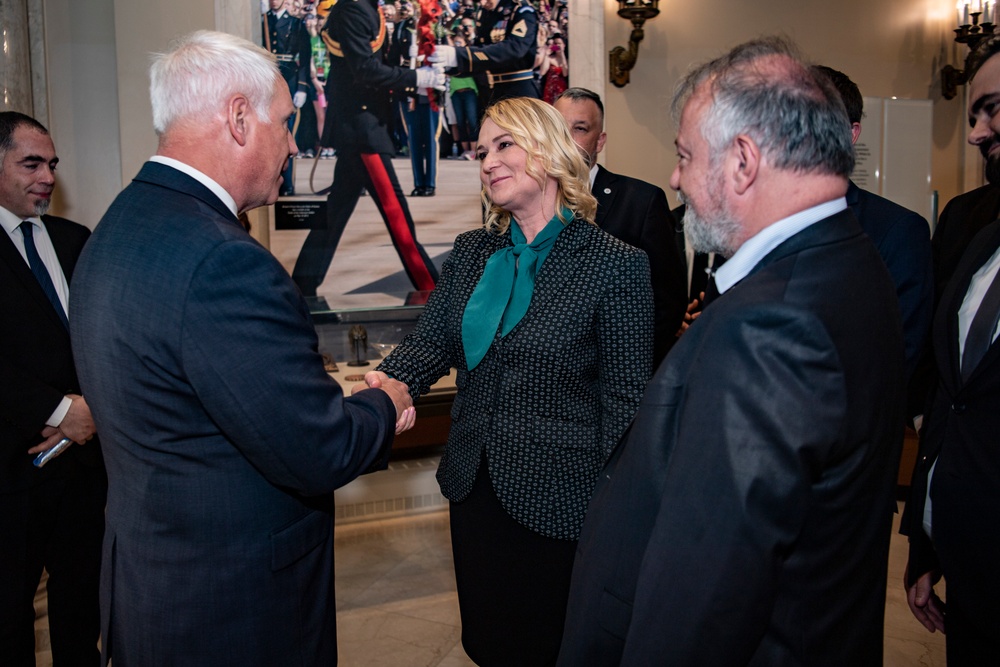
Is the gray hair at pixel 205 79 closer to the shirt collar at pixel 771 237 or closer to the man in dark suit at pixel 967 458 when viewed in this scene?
the shirt collar at pixel 771 237

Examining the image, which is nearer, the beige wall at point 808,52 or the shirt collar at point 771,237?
the shirt collar at point 771,237

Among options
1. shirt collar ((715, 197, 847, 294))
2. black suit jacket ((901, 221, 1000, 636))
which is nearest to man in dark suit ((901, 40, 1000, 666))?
black suit jacket ((901, 221, 1000, 636))

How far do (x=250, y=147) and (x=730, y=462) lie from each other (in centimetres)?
105

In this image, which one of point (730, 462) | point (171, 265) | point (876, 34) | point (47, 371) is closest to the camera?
point (730, 462)

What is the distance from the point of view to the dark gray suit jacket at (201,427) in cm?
132

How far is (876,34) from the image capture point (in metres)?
5.30

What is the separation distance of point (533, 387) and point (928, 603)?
1.12m

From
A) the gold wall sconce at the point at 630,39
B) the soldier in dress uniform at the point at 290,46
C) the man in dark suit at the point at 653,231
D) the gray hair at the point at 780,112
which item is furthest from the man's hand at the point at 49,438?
the gold wall sconce at the point at 630,39

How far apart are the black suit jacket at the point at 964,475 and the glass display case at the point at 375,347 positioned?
2523 mm

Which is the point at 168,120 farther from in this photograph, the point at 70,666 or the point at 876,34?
the point at 876,34

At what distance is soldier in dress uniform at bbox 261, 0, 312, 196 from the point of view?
3.94m

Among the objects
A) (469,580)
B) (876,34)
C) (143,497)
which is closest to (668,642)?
(143,497)

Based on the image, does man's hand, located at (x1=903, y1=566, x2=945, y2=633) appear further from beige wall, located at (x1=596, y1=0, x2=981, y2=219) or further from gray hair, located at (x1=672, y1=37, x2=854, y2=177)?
beige wall, located at (x1=596, y1=0, x2=981, y2=219)

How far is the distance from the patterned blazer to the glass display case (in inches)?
79.9
